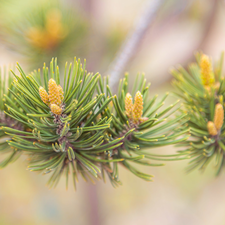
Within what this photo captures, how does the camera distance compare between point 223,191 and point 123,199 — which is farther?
point 123,199

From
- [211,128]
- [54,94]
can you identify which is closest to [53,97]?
[54,94]

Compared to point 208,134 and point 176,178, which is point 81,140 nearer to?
point 208,134

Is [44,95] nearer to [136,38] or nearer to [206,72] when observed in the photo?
[206,72]

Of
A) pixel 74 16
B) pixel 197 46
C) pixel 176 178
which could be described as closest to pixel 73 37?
pixel 74 16

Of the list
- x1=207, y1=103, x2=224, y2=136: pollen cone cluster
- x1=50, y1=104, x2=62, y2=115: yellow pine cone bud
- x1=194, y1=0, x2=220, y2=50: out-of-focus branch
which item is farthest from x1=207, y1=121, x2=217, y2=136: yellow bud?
x1=194, y1=0, x2=220, y2=50: out-of-focus branch

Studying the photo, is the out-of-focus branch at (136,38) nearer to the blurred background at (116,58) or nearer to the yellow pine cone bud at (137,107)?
the blurred background at (116,58)
